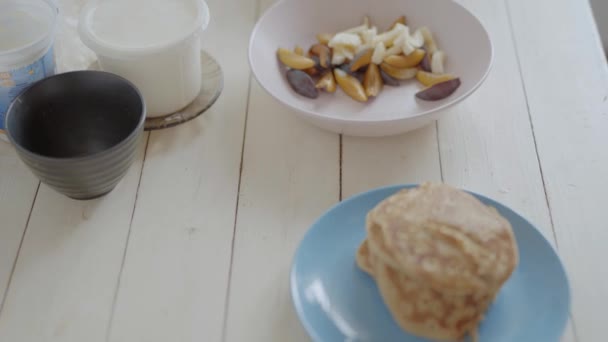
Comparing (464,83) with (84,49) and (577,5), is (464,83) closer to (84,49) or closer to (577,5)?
(577,5)

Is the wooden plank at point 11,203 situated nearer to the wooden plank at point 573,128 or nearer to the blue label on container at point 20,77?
the blue label on container at point 20,77

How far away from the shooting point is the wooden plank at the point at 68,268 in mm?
782

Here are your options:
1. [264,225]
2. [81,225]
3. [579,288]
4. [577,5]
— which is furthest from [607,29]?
[81,225]

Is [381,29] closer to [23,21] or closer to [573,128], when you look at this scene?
[573,128]

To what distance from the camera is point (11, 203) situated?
3.00 ft

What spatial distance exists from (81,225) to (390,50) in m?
0.51

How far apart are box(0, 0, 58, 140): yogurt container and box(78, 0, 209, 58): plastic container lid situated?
0.05 metres

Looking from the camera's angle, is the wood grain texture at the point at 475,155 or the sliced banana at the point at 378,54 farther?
the sliced banana at the point at 378,54

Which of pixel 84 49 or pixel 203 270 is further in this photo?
pixel 84 49

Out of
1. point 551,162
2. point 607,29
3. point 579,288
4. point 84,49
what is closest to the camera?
point 579,288

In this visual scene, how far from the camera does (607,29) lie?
1462 mm

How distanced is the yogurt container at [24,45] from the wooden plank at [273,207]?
0.30 metres

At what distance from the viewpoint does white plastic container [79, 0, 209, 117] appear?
93 cm

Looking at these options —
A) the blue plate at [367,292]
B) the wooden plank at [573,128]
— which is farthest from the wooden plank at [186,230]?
the wooden plank at [573,128]
